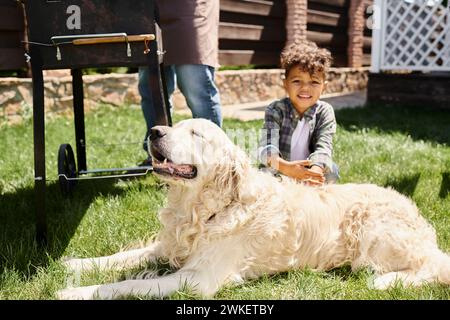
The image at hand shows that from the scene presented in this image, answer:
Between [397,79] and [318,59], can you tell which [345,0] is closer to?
[397,79]

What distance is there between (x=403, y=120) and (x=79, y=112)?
4.52 meters

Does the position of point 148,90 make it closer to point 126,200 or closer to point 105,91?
point 126,200

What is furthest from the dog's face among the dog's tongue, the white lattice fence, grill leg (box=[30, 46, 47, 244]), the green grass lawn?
the white lattice fence

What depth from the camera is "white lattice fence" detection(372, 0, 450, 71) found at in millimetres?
8836

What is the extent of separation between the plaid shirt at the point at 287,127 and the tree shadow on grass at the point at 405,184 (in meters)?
0.82

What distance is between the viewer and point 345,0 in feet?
39.1

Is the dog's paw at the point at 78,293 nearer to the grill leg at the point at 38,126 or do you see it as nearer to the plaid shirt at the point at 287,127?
the grill leg at the point at 38,126

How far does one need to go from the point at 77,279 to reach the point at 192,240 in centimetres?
55

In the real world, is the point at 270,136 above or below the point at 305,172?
above

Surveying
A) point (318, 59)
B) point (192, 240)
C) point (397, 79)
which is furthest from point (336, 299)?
point (397, 79)

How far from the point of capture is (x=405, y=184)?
388 cm

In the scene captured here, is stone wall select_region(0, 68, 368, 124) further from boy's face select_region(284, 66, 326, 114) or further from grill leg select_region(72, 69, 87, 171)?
boy's face select_region(284, 66, 326, 114)

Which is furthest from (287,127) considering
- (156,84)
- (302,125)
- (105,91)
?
(105,91)
